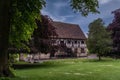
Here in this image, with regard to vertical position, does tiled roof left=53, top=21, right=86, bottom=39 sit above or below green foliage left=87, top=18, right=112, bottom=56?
above

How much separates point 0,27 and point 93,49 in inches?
1684

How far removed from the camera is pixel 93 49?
2110 inches

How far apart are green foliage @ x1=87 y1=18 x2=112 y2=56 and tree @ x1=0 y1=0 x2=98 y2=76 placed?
3382cm

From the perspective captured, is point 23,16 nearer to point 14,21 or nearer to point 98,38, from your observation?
point 14,21

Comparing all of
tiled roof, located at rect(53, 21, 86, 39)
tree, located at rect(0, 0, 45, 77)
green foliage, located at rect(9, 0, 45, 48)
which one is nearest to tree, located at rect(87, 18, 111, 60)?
tiled roof, located at rect(53, 21, 86, 39)

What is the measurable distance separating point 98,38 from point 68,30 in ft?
69.0

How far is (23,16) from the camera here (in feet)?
54.0

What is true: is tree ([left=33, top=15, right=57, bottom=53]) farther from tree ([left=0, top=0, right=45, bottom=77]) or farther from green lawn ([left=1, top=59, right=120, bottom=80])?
tree ([left=0, top=0, right=45, bottom=77])

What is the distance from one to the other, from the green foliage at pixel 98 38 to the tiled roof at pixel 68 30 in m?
15.5

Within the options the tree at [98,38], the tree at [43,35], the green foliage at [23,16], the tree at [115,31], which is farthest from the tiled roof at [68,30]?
the green foliage at [23,16]

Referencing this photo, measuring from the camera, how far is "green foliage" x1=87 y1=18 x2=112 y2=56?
171 ft

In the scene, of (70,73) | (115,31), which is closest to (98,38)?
(115,31)

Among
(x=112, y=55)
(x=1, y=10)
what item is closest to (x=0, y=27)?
Result: (x=1, y=10)

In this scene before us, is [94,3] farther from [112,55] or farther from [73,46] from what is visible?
[73,46]
